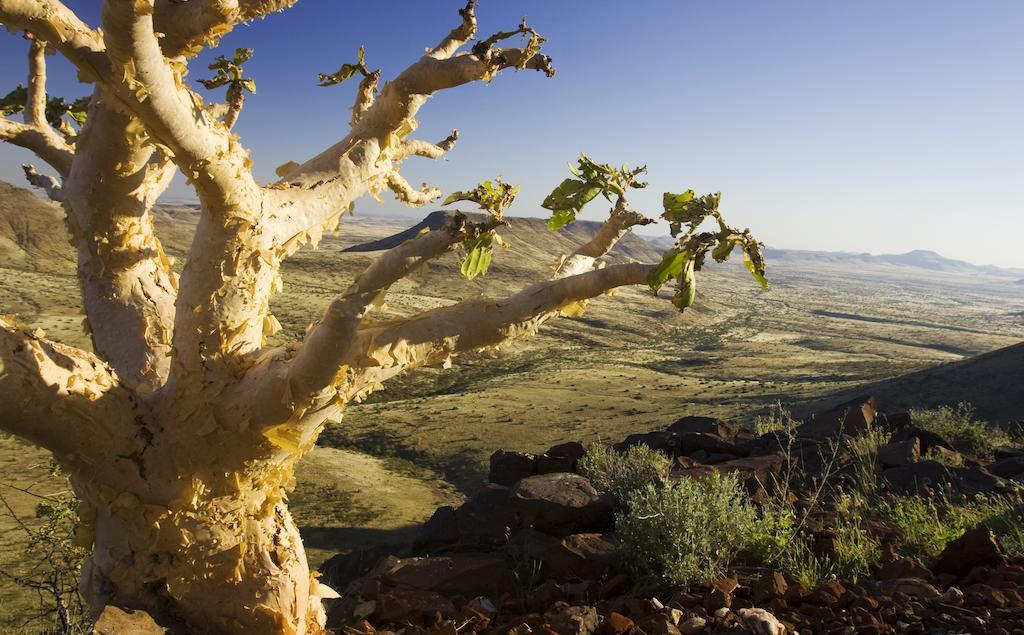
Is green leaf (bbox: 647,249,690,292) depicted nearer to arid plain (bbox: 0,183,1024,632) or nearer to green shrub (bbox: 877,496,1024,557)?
arid plain (bbox: 0,183,1024,632)

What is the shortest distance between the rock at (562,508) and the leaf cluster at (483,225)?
3.70 m

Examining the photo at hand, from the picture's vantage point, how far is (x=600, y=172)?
9.96ft

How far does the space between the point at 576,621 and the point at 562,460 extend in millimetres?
4718

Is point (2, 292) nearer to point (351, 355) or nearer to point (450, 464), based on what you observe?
point (450, 464)

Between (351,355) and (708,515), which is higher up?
(351,355)

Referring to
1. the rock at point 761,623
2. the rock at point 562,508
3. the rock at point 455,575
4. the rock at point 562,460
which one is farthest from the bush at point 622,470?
the rock at point 761,623

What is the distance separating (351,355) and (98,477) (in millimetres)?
1488

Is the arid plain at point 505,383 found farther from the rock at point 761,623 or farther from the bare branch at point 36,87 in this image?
the bare branch at point 36,87

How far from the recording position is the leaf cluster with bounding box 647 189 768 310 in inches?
86.5

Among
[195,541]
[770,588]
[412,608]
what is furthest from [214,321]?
[770,588]

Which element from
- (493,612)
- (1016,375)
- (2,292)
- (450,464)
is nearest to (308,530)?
(450,464)

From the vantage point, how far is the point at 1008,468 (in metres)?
6.59

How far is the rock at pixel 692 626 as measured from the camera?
3.32 m

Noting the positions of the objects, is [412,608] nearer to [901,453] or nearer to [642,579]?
[642,579]
